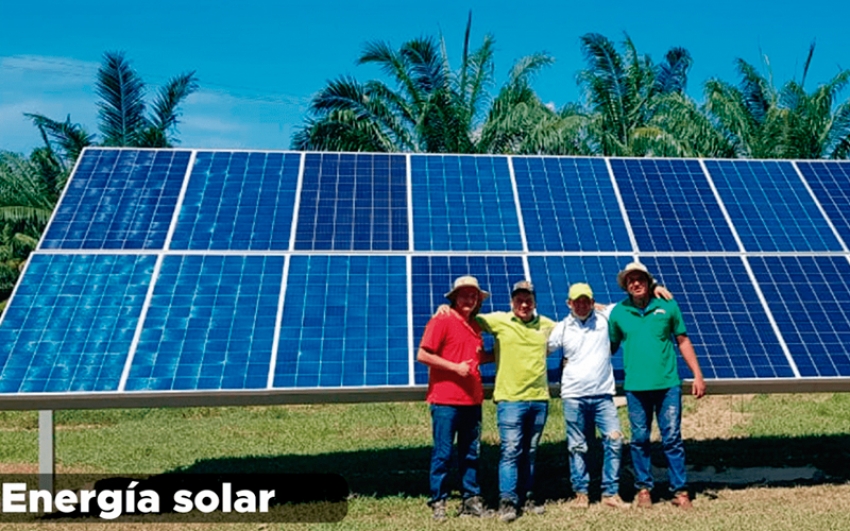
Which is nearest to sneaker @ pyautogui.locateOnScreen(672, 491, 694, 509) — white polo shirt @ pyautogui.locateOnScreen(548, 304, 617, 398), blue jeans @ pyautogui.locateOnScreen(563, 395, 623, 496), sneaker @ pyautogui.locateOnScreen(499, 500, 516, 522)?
blue jeans @ pyautogui.locateOnScreen(563, 395, 623, 496)

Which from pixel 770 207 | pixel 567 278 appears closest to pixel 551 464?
pixel 567 278

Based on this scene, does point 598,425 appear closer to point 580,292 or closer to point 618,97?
point 580,292

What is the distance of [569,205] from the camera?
10617 millimetres

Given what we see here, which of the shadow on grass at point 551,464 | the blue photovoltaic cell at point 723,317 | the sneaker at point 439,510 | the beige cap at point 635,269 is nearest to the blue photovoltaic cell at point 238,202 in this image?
the shadow on grass at point 551,464

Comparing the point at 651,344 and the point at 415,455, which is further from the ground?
the point at 651,344

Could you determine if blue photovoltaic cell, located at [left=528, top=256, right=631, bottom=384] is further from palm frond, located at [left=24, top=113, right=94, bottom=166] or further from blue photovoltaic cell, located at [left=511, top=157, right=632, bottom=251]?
palm frond, located at [left=24, top=113, right=94, bottom=166]

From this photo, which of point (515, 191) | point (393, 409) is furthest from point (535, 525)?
point (393, 409)

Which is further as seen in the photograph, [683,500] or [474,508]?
[683,500]

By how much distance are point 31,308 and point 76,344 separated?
0.68 m

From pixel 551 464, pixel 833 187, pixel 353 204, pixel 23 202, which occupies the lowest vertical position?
pixel 551 464

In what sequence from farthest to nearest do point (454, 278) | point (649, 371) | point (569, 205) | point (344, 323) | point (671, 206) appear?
point (671, 206) < point (569, 205) < point (454, 278) < point (344, 323) < point (649, 371)

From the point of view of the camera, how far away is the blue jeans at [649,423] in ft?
27.0

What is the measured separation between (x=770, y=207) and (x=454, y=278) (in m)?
3.93

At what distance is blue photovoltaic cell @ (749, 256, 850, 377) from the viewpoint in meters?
8.95
